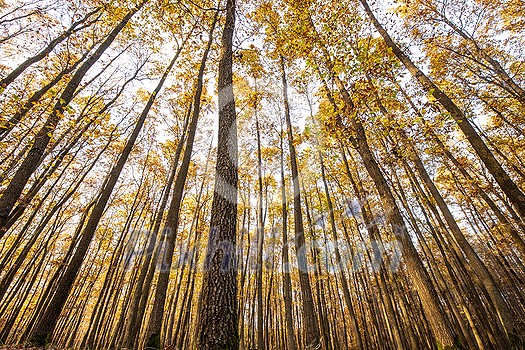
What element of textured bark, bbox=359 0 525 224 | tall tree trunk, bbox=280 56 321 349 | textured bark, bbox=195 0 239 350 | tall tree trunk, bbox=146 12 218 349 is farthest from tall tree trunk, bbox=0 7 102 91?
textured bark, bbox=359 0 525 224

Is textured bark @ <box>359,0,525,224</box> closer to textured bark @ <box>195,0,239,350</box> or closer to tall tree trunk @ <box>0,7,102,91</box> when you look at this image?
textured bark @ <box>195,0,239,350</box>

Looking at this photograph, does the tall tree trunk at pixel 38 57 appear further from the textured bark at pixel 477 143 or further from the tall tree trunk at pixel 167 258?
the textured bark at pixel 477 143

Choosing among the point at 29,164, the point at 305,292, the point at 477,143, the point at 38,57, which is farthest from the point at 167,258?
the point at 477,143

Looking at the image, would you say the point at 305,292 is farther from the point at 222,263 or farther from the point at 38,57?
the point at 38,57

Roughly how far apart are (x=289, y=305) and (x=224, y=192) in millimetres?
Answer: 7203

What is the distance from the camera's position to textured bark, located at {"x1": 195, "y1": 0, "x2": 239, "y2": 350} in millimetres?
2809

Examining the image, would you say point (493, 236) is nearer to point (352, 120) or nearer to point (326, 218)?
point (326, 218)

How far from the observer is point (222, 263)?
3.21 meters

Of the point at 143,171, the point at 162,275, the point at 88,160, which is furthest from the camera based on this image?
the point at 143,171

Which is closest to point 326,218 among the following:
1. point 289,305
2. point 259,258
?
point 259,258

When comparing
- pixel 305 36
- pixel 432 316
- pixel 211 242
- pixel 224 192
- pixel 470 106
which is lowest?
pixel 432 316

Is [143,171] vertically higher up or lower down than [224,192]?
higher up

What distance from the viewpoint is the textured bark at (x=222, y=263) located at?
9.21 ft

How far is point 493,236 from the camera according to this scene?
1552 cm
